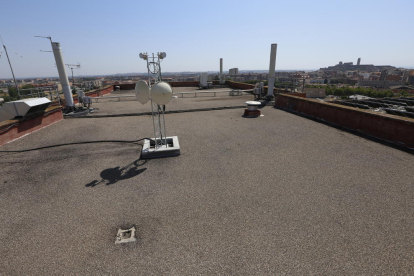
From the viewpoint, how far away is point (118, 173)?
20.5ft

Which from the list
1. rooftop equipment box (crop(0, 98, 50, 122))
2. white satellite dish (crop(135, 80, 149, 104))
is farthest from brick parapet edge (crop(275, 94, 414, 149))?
rooftop equipment box (crop(0, 98, 50, 122))

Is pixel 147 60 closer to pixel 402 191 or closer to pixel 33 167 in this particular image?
pixel 33 167

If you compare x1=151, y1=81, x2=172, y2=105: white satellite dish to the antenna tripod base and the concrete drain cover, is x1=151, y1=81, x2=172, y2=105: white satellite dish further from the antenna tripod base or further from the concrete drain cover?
the concrete drain cover

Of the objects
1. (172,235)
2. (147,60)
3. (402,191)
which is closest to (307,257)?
(172,235)

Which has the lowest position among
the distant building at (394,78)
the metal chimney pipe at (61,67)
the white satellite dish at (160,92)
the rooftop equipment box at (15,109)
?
the distant building at (394,78)

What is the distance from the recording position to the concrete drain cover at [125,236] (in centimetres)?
376

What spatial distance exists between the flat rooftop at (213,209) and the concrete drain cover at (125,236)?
92 millimetres

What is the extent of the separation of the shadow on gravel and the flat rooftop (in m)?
0.03

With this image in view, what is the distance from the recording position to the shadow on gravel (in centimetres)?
574

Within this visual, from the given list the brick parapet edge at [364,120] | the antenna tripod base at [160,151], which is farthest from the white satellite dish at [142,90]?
the brick parapet edge at [364,120]

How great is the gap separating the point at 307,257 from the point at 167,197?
128 inches

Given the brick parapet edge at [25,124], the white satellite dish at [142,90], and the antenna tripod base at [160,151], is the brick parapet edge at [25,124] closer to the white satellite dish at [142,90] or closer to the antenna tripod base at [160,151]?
the antenna tripod base at [160,151]

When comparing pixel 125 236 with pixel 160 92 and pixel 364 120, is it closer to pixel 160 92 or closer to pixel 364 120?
pixel 160 92

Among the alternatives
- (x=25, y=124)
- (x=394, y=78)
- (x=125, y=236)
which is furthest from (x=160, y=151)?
(x=394, y=78)
